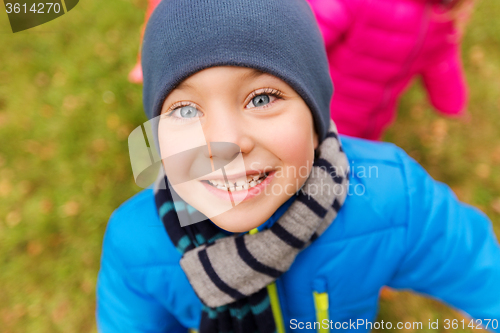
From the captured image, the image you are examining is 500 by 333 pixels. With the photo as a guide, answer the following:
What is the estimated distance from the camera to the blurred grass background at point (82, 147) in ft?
8.03

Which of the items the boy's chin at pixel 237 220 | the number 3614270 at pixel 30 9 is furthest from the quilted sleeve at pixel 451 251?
the number 3614270 at pixel 30 9

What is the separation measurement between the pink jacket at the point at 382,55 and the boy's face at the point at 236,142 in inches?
31.7

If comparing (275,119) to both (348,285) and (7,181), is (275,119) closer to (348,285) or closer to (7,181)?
(348,285)

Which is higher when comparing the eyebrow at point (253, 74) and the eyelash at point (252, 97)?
the eyebrow at point (253, 74)

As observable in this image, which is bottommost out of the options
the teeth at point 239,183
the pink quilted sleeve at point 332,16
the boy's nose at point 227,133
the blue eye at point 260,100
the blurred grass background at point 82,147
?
the blurred grass background at point 82,147

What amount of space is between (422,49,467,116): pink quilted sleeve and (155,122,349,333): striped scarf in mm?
1104

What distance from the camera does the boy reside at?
93 cm

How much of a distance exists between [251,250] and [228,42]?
624 millimetres

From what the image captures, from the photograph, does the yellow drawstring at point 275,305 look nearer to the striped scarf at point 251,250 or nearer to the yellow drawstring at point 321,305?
the striped scarf at point 251,250

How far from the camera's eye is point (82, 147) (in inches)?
112

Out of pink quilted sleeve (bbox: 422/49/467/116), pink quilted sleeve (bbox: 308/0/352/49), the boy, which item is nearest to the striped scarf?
the boy

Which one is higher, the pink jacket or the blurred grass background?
the pink jacket

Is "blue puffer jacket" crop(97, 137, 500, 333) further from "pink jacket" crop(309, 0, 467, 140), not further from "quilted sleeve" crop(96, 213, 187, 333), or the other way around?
"pink jacket" crop(309, 0, 467, 140)

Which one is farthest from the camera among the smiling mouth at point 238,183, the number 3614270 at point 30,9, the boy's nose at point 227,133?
the number 3614270 at point 30,9
